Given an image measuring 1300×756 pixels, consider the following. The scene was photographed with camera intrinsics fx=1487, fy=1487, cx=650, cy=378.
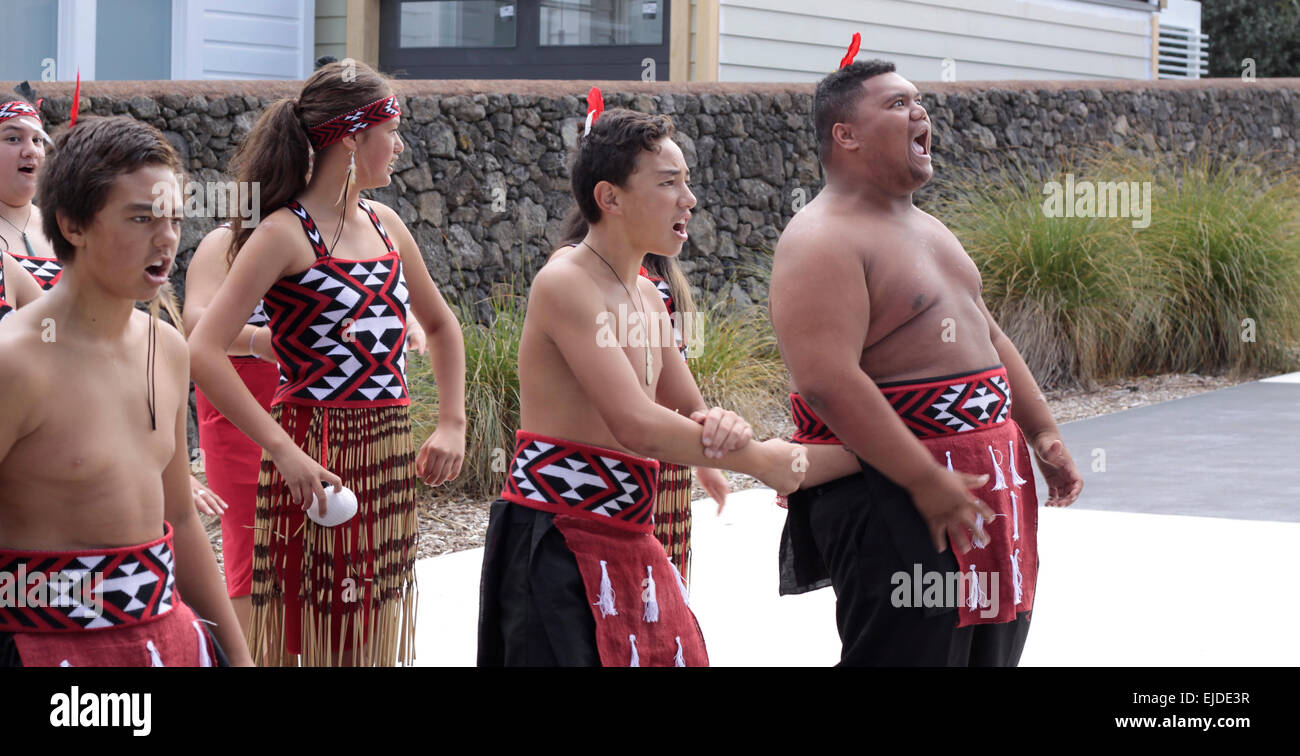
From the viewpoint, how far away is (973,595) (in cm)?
Result: 314

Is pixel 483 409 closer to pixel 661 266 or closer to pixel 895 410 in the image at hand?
pixel 661 266

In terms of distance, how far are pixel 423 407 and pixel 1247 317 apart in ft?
24.2

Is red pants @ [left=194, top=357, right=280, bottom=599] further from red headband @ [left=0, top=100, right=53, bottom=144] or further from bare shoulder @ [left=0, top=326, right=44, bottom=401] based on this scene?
bare shoulder @ [left=0, top=326, right=44, bottom=401]

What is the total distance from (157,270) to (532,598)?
40.5 inches

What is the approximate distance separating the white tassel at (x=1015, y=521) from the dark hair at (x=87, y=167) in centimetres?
187

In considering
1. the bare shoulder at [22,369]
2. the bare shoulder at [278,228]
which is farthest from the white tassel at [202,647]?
the bare shoulder at [278,228]

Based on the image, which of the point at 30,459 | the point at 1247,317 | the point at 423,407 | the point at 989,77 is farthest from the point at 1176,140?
the point at 30,459

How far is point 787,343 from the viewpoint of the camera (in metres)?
3.15

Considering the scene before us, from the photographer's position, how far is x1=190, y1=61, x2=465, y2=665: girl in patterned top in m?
3.72

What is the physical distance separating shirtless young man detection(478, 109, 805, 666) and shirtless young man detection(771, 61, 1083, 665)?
7.7 inches

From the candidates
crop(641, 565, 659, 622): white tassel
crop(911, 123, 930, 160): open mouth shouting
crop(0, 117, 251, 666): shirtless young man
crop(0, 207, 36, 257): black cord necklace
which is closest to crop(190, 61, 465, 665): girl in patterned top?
crop(0, 207, 36, 257): black cord necklace

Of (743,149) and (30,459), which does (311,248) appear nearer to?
(30,459)

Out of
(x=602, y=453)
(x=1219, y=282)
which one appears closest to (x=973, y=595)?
(x=602, y=453)

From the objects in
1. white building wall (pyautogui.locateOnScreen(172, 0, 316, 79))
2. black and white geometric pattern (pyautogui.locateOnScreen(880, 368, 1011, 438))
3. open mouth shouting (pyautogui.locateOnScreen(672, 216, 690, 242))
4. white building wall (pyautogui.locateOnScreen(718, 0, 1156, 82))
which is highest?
white building wall (pyautogui.locateOnScreen(718, 0, 1156, 82))
